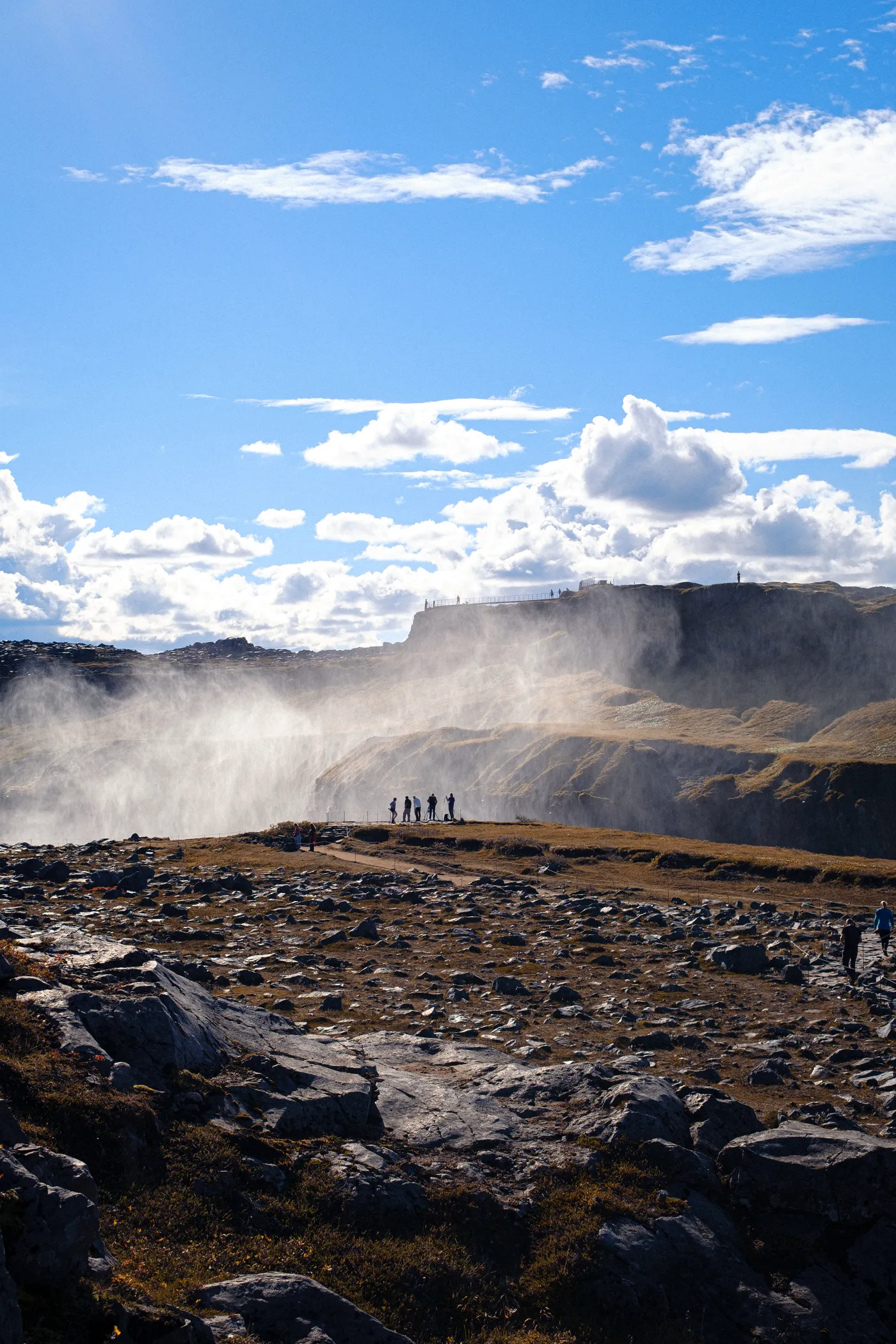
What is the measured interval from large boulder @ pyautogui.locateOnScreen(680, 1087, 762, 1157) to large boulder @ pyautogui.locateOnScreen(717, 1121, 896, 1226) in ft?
1.52

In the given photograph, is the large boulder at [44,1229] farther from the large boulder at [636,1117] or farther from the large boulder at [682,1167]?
the large boulder at [682,1167]

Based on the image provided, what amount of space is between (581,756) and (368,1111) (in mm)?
107413

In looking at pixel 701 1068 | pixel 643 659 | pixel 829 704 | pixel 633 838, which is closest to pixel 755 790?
pixel 633 838

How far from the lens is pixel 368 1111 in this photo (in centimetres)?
1419

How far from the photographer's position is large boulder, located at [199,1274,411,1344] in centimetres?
980

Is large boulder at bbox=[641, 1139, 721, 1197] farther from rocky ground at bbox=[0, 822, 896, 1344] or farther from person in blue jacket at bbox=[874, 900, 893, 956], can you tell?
person in blue jacket at bbox=[874, 900, 893, 956]

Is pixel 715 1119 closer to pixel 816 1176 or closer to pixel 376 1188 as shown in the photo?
pixel 816 1176

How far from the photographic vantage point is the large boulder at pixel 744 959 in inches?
1121

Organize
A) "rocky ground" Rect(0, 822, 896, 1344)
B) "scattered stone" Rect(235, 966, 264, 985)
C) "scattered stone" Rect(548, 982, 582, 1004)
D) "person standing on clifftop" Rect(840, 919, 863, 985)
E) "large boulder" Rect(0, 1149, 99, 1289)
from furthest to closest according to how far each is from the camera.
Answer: "person standing on clifftop" Rect(840, 919, 863, 985), "scattered stone" Rect(235, 966, 264, 985), "scattered stone" Rect(548, 982, 582, 1004), "rocky ground" Rect(0, 822, 896, 1344), "large boulder" Rect(0, 1149, 99, 1289)

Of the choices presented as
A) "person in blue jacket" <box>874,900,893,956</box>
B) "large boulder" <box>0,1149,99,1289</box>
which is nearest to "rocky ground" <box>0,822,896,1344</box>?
"large boulder" <box>0,1149,99,1289</box>

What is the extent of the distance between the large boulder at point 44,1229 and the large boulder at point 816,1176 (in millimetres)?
8566

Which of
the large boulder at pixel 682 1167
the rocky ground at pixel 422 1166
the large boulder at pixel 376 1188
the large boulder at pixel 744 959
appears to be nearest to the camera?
the rocky ground at pixel 422 1166

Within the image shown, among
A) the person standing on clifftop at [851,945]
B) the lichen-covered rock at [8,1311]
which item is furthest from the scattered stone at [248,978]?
the lichen-covered rock at [8,1311]

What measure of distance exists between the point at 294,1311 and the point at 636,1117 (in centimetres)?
598
